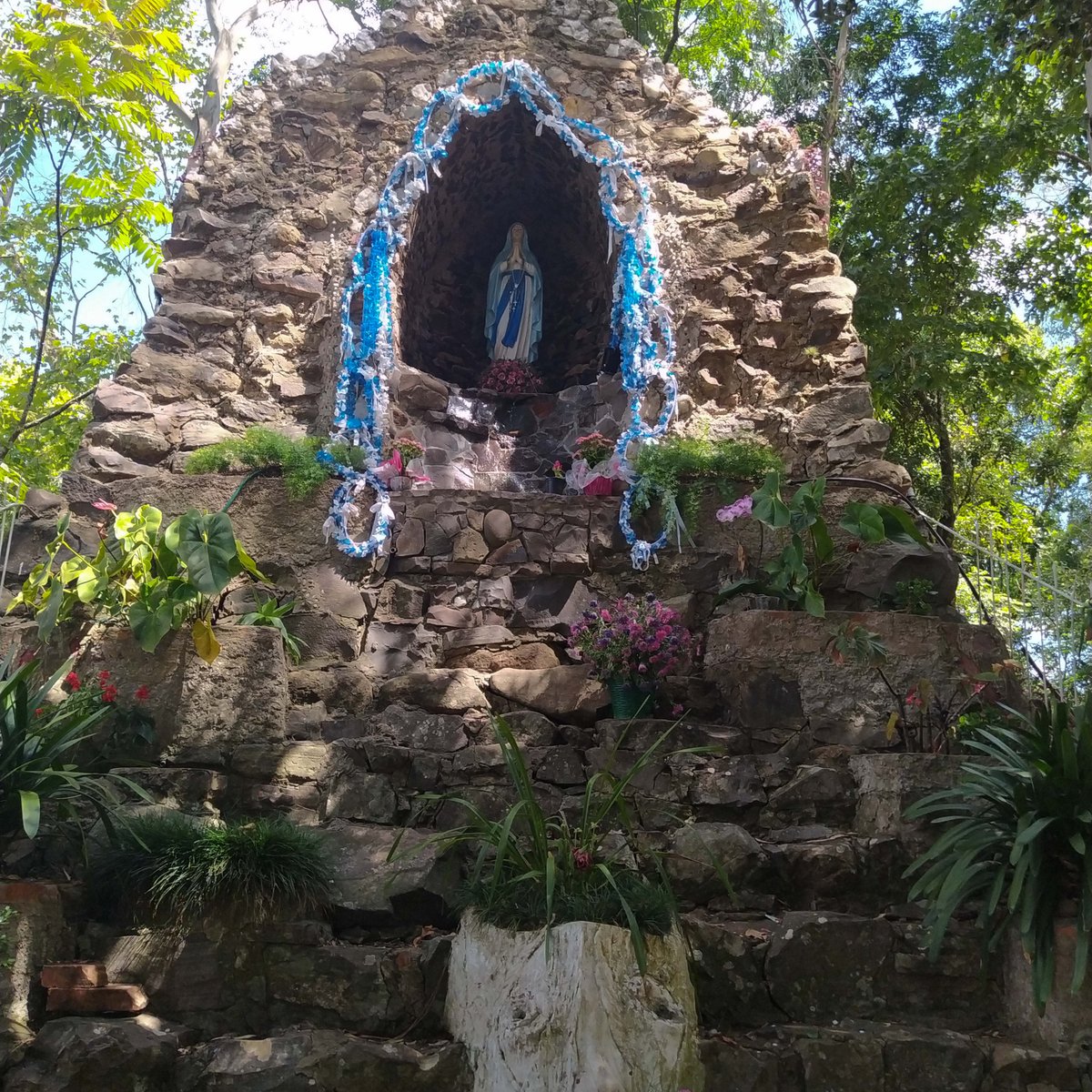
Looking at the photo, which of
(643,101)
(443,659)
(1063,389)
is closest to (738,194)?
(643,101)

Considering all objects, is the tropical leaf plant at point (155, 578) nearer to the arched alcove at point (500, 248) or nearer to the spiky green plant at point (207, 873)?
the spiky green plant at point (207, 873)

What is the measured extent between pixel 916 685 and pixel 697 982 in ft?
7.21

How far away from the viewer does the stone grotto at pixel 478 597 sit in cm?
388

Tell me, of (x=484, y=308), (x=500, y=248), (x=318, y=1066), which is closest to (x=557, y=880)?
(x=318, y=1066)

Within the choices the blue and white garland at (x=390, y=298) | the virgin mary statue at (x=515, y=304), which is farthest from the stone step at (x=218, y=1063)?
the virgin mary statue at (x=515, y=304)

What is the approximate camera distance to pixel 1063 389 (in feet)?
49.5

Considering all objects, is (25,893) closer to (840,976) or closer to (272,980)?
(272,980)

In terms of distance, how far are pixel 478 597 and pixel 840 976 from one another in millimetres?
3523

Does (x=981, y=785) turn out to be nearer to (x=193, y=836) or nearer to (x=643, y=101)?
(x=193, y=836)

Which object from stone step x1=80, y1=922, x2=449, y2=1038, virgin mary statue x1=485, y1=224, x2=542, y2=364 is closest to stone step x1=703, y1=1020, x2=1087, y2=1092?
stone step x1=80, y1=922, x2=449, y2=1038

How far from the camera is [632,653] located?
5766 millimetres

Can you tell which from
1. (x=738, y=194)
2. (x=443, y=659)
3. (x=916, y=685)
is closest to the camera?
(x=916, y=685)

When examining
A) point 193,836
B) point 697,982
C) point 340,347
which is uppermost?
point 340,347

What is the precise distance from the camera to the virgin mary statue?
988cm
